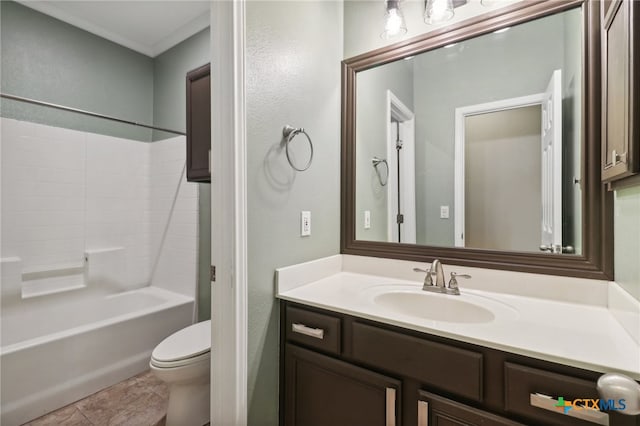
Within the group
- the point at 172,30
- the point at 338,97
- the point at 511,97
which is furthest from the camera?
the point at 172,30

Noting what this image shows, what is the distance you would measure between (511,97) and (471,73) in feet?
0.73

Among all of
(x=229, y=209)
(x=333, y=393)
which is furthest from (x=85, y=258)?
(x=333, y=393)

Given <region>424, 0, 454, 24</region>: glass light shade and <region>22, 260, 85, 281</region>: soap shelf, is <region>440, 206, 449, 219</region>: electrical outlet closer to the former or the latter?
<region>424, 0, 454, 24</region>: glass light shade

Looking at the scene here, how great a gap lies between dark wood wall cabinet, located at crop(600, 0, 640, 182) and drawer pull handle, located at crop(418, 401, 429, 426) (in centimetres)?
88

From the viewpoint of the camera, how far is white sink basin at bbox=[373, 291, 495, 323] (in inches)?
46.7

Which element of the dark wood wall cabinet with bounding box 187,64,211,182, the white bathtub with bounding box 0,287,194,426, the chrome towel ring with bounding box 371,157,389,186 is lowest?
the white bathtub with bounding box 0,287,194,426

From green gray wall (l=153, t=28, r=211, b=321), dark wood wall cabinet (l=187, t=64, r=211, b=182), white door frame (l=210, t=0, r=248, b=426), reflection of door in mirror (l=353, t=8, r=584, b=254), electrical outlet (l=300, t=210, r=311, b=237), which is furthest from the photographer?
green gray wall (l=153, t=28, r=211, b=321)

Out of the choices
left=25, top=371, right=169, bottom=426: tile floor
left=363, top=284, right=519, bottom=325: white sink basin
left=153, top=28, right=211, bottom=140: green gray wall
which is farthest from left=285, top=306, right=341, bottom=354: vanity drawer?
left=153, top=28, right=211, bottom=140: green gray wall

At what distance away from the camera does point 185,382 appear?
60.7 inches

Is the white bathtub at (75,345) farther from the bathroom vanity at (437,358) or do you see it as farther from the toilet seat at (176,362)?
the bathroom vanity at (437,358)

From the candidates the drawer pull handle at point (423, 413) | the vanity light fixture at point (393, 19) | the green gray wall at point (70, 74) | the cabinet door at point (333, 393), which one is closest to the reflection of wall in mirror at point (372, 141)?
the vanity light fixture at point (393, 19)

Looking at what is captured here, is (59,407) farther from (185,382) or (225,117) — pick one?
(225,117)

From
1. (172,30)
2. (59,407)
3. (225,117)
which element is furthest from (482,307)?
(172,30)

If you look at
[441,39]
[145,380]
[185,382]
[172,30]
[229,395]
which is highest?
[172,30]
